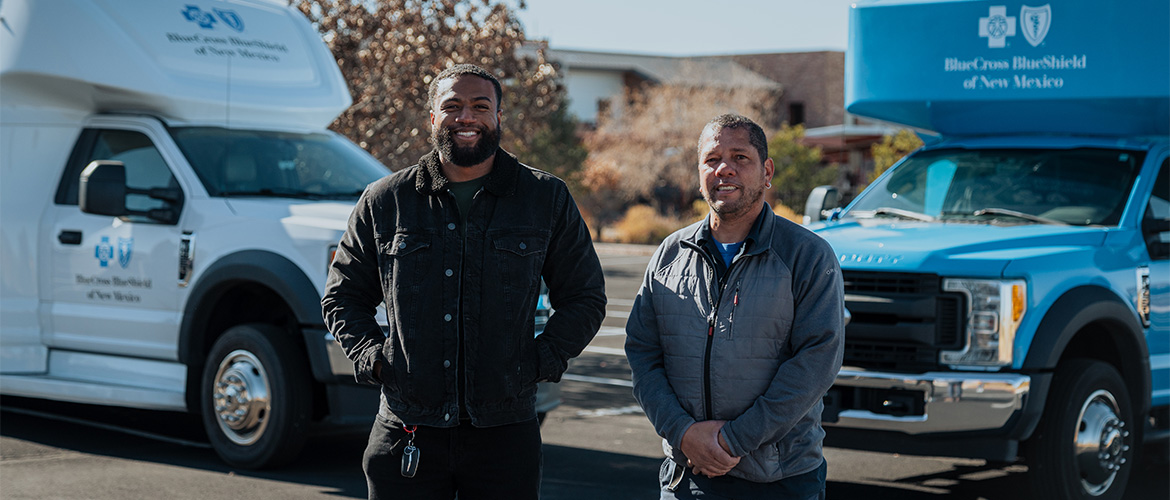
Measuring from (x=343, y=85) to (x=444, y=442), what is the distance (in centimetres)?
599

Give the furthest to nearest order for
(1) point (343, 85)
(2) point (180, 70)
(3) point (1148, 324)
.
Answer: (1) point (343, 85) → (2) point (180, 70) → (3) point (1148, 324)

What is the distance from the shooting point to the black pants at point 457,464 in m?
3.58

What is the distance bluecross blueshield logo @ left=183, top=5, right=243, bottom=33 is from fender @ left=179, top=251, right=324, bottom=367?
2019 millimetres

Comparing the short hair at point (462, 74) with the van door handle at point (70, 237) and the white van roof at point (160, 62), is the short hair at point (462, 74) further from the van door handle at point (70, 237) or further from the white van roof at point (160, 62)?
the van door handle at point (70, 237)

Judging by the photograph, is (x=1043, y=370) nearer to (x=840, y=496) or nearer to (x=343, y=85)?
(x=840, y=496)

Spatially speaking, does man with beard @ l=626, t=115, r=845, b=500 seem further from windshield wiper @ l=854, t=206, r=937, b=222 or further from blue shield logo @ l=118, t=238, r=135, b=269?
blue shield logo @ l=118, t=238, r=135, b=269

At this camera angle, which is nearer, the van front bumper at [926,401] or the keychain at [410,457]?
the keychain at [410,457]

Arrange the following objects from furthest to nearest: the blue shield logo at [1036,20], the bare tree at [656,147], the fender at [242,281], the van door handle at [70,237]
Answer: the bare tree at [656,147], the van door handle at [70,237], the blue shield logo at [1036,20], the fender at [242,281]

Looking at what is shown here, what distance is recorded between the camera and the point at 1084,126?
7527mm

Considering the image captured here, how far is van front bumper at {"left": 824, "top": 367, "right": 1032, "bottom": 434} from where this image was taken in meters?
5.87

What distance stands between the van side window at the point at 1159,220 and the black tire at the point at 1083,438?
2.84 ft

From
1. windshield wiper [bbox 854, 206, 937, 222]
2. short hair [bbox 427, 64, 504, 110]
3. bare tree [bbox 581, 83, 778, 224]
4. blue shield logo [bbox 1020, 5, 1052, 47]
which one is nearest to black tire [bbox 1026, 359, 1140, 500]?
windshield wiper [bbox 854, 206, 937, 222]

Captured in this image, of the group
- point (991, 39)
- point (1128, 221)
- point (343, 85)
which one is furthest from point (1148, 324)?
point (343, 85)

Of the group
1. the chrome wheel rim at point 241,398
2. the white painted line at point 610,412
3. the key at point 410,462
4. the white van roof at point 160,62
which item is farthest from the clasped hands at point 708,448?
the white painted line at point 610,412
